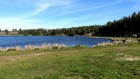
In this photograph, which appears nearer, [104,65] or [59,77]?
[59,77]

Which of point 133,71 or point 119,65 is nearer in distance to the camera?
point 133,71

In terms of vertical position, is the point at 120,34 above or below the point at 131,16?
below

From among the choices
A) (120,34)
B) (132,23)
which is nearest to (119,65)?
(132,23)

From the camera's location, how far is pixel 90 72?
14492 mm

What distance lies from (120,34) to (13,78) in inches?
4748

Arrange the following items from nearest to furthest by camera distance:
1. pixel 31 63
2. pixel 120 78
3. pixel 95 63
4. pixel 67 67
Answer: pixel 120 78
pixel 67 67
pixel 95 63
pixel 31 63

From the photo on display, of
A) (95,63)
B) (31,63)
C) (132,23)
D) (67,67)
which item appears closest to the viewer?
(67,67)

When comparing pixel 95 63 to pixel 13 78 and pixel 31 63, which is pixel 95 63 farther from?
pixel 13 78

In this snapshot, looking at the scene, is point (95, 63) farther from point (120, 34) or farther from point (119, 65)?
point (120, 34)

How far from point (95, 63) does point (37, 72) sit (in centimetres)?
407

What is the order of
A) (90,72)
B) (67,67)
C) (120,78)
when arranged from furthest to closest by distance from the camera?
1. (67,67)
2. (90,72)
3. (120,78)

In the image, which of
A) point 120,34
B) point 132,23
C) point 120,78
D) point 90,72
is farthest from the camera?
point 120,34

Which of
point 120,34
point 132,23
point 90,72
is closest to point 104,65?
point 90,72

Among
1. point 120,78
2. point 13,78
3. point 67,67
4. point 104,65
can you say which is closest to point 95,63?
point 104,65
